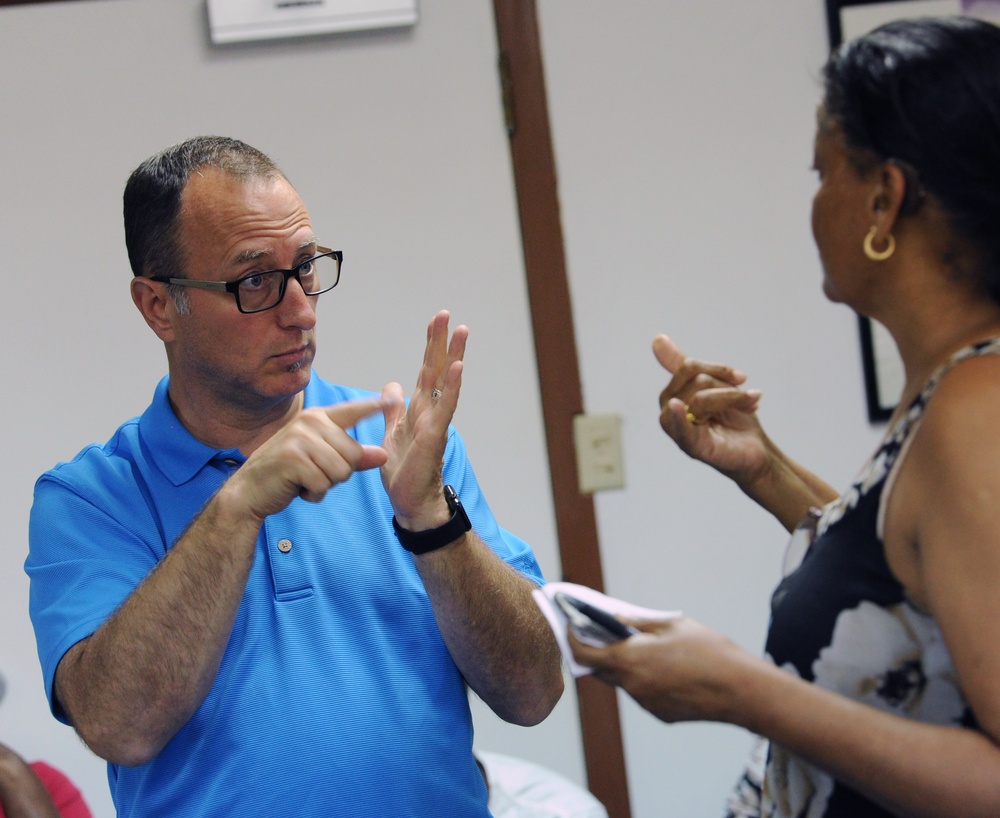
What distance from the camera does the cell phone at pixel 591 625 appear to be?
91 centimetres

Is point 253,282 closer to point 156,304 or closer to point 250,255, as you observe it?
point 250,255

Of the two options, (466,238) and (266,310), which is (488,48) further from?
(266,310)

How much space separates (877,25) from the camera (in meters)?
2.38

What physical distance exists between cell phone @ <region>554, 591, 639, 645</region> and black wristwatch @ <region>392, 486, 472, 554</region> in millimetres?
329

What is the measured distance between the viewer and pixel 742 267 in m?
2.38

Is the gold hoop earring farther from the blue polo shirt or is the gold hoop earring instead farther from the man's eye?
the man's eye

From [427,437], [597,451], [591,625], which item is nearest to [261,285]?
[427,437]

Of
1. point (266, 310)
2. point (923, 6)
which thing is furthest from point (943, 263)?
point (923, 6)

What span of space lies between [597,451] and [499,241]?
1.75 ft

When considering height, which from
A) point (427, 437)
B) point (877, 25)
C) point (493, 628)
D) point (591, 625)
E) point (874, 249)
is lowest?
point (493, 628)

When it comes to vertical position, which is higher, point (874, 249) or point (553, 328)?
point (874, 249)

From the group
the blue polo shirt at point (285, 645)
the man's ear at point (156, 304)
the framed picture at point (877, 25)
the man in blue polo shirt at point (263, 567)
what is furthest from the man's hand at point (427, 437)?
the framed picture at point (877, 25)

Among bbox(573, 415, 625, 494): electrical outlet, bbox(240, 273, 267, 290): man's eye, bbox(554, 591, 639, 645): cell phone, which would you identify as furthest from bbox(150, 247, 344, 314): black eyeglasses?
bbox(573, 415, 625, 494): electrical outlet

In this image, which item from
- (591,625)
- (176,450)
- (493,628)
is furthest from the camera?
(176,450)
